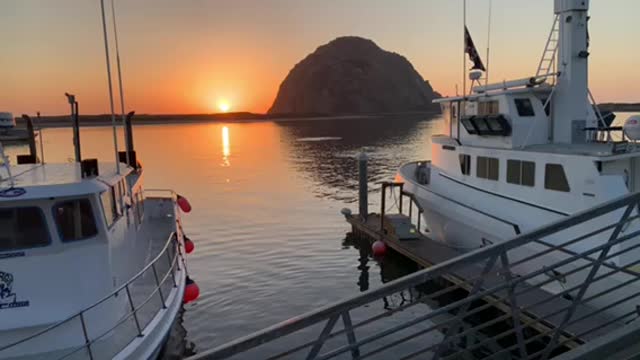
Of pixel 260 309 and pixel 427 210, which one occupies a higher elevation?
pixel 427 210

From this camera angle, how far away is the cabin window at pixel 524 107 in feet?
56.8

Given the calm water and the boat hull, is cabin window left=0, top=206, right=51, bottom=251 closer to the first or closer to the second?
the calm water

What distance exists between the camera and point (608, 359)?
3.54m

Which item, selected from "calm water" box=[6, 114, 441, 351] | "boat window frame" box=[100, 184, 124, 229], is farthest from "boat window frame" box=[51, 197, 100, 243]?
"calm water" box=[6, 114, 441, 351]

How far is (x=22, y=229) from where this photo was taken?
27.6ft

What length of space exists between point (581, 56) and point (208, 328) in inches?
569

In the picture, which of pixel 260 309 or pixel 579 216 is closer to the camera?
pixel 579 216

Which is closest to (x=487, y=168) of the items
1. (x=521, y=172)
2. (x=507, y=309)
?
(x=521, y=172)

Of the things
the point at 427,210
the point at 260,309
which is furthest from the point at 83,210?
the point at 427,210

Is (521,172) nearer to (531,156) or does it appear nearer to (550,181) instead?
(531,156)

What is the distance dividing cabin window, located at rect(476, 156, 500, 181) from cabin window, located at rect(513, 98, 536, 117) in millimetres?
1870

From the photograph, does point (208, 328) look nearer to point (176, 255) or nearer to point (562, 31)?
point (176, 255)

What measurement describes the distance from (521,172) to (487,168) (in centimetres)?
172

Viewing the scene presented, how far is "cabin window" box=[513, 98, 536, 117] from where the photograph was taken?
17.3 m
